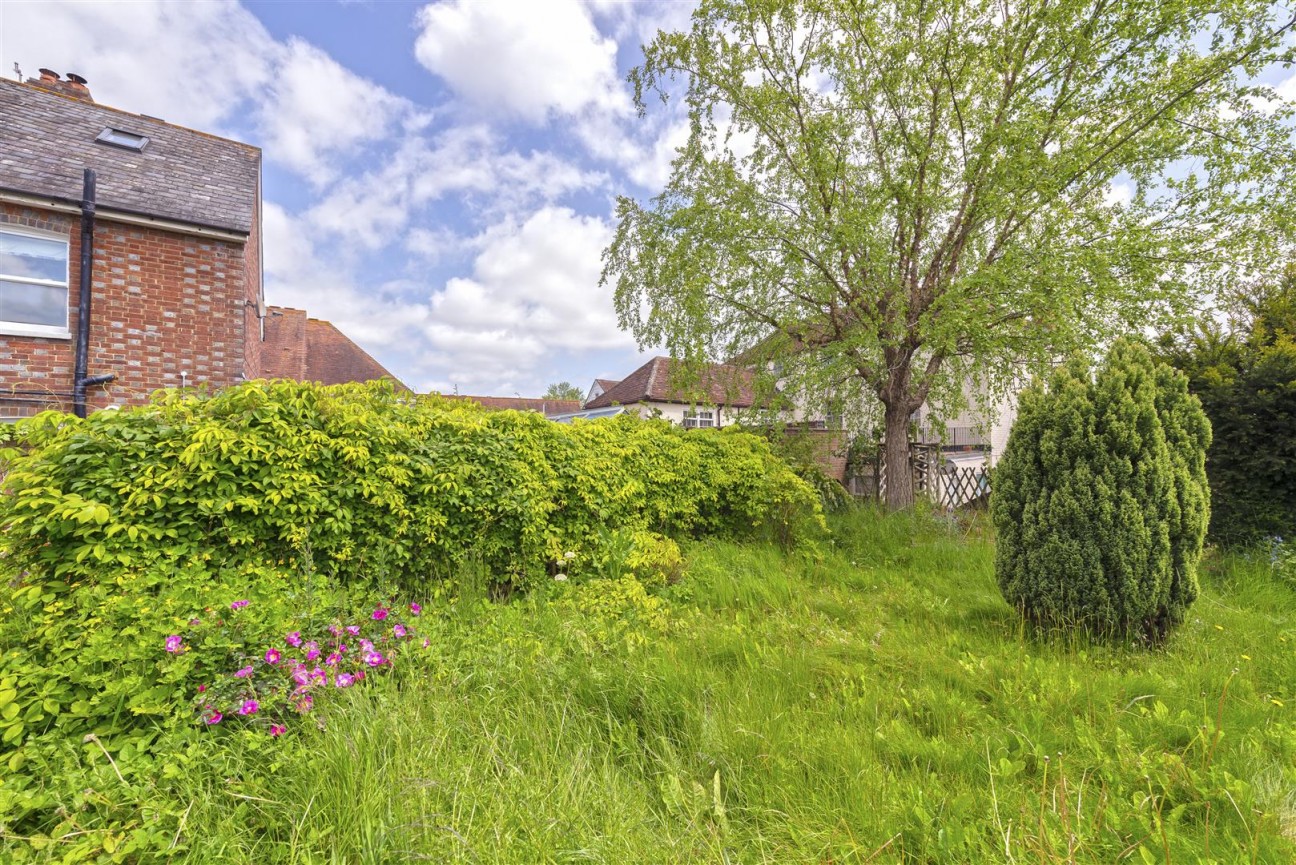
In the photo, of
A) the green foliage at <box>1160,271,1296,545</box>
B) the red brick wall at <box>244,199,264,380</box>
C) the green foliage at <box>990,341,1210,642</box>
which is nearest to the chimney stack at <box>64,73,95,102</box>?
the red brick wall at <box>244,199,264,380</box>

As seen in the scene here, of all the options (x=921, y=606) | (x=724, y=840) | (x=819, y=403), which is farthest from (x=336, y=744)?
(x=819, y=403)

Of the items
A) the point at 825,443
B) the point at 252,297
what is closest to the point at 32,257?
the point at 252,297

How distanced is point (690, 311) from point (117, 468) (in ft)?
20.5

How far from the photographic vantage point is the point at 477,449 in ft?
13.1

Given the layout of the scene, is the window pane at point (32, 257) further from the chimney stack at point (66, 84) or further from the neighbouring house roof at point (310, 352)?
the neighbouring house roof at point (310, 352)

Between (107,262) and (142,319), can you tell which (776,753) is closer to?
(142,319)

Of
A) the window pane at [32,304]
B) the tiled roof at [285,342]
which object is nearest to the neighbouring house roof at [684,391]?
the window pane at [32,304]

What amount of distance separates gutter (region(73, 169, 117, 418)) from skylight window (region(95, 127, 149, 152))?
220 cm

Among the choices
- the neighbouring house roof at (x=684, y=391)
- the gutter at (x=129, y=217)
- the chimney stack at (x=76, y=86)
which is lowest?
the neighbouring house roof at (x=684, y=391)

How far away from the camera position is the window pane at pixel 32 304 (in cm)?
673

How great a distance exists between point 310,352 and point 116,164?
35.8 feet

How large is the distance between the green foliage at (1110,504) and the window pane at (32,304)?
38.3 ft

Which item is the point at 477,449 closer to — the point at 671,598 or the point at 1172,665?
the point at 671,598

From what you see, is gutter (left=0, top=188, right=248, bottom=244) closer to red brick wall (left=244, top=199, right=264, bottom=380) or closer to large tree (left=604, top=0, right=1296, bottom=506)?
red brick wall (left=244, top=199, right=264, bottom=380)
